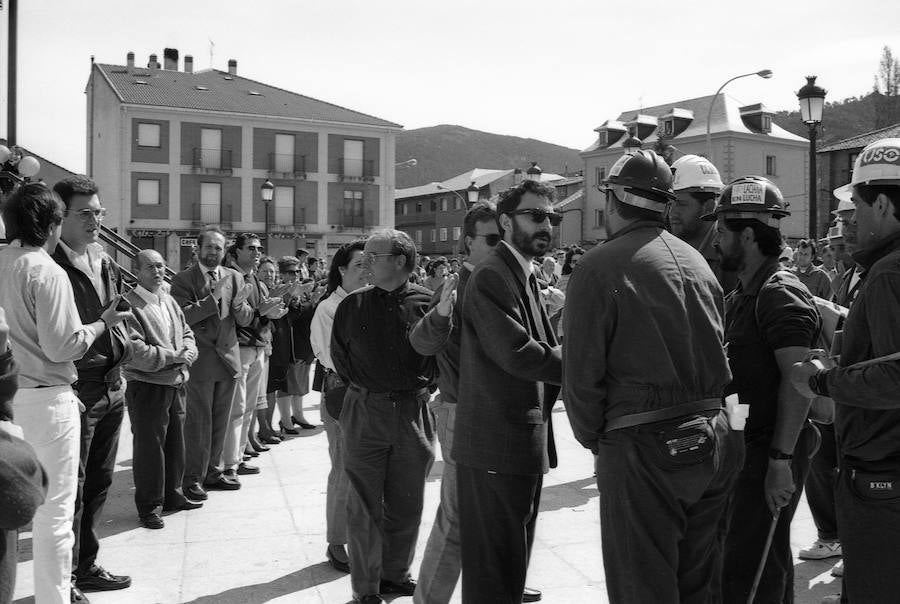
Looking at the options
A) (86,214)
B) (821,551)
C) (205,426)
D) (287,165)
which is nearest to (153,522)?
(205,426)

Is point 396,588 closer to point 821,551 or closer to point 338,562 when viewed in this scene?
point 338,562

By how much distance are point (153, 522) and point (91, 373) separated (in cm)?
178

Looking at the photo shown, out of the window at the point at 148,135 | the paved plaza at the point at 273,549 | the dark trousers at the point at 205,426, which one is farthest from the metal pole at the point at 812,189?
the window at the point at 148,135

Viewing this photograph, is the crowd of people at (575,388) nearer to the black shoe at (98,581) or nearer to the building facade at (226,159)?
the black shoe at (98,581)

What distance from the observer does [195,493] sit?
22.3ft

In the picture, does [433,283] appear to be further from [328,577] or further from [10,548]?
[10,548]

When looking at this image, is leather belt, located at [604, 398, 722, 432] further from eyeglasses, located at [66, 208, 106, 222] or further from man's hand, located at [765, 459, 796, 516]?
eyeglasses, located at [66, 208, 106, 222]

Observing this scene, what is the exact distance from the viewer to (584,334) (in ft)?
9.45

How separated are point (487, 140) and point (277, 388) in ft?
432

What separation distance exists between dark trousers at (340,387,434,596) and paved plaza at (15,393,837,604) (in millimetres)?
398

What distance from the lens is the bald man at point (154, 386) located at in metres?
6.01

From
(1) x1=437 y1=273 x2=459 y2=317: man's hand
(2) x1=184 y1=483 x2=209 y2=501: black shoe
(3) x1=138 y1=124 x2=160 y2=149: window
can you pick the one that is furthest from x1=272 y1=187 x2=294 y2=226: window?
(1) x1=437 y1=273 x2=459 y2=317: man's hand

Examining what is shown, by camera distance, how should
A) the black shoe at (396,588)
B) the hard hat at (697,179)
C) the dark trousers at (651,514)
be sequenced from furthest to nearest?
the black shoe at (396,588), the hard hat at (697,179), the dark trousers at (651,514)

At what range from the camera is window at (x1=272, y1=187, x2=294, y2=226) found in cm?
4827
